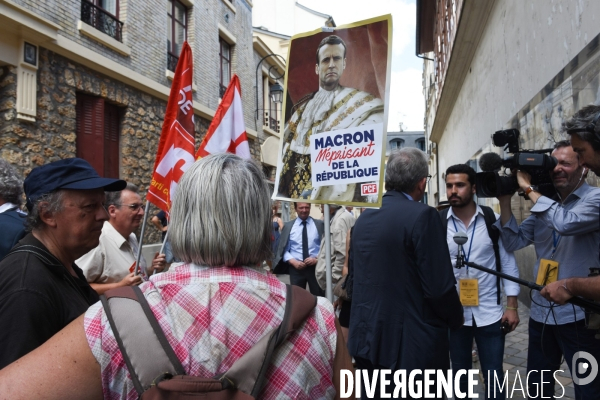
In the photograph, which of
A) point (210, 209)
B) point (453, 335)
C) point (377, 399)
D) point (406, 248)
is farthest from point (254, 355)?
point (453, 335)

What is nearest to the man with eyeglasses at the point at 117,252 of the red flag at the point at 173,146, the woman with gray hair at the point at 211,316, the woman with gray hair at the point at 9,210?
the red flag at the point at 173,146

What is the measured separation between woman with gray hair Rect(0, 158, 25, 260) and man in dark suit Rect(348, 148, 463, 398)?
211 centimetres

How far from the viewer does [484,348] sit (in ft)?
10.8

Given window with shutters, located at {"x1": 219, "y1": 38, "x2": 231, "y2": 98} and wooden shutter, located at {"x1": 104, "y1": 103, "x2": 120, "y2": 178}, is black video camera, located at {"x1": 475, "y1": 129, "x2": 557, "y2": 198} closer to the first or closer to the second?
wooden shutter, located at {"x1": 104, "y1": 103, "x2": 120, "y2": 178}

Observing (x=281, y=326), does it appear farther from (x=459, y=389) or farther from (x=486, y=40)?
(x=486, y=40)

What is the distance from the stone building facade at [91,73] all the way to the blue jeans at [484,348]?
7058 mm

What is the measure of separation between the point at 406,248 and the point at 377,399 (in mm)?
1016

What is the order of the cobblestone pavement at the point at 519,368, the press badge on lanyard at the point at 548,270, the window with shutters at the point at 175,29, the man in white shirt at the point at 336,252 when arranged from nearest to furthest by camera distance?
the press badge on lanyard at the point at 548,270 → the cobblestone pavement at the point at 519,368 → the man in white shirt at the point at 336,252 → the window with shutters at the point at 175,29

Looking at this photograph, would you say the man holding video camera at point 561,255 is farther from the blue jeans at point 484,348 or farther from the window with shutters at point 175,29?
the window with shutters at point 175,29

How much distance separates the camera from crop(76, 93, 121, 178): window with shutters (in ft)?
29.9

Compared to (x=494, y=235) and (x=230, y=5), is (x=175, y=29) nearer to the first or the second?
(x=230, y=5)

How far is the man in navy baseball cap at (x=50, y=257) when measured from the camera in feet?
5.30

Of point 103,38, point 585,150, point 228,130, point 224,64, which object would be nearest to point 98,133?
point 103,38

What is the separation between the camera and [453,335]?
339cm
